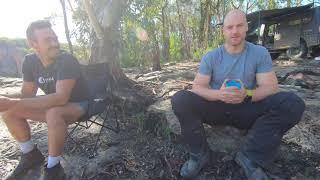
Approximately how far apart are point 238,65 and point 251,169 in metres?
0.91

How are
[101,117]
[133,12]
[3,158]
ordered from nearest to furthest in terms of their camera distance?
1. [3,158]
2. [101,117]
3. [133,12]

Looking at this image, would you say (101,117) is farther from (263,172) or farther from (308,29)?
(308,29)

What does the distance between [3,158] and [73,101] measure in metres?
1.08

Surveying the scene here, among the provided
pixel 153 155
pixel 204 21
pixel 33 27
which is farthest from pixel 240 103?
pixel 204 21

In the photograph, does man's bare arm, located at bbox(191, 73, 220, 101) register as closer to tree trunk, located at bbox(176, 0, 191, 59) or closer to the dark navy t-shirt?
the dark navy t-shirt

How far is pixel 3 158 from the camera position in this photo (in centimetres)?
378

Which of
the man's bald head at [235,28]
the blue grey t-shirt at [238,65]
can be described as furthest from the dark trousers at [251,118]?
the man's bald head at [235,28]

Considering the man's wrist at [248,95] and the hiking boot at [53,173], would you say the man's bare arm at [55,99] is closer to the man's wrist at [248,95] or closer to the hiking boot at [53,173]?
the hiking boot at [53,173]

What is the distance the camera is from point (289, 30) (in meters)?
12.0

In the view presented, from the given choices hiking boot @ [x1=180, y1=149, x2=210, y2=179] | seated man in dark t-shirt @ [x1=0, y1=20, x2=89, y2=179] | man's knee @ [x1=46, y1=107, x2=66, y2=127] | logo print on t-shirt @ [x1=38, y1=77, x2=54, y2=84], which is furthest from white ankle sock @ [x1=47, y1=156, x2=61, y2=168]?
hiking boot @ [x1=180, y1=149, x2=210, y2=179]

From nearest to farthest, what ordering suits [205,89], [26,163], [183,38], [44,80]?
[205,89]
[26,163]
[44,80]
[183,38]

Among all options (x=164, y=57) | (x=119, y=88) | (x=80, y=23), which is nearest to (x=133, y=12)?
(x=80, y=23)

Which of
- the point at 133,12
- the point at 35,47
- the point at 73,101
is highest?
the point at 133,12

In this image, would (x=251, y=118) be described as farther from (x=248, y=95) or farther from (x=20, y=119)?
(x=20, y=119)
